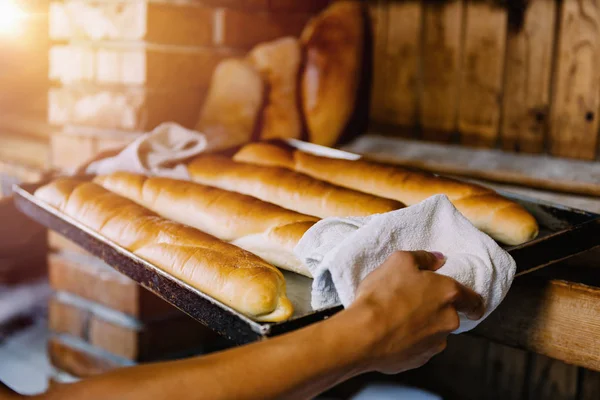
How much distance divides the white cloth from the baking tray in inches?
7.5

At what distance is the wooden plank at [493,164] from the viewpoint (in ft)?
5.26

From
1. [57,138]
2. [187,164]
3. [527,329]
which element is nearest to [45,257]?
[57,138]

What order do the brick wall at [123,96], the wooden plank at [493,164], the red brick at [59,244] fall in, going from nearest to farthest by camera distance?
the wooden plank at [493,164]
the brick wall at [123,96]
the red brick at [59,244]

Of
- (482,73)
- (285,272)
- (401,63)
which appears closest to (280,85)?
(401,63)

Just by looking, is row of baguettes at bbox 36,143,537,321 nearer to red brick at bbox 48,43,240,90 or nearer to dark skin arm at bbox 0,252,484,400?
dark skin arm at bbox 0,252,484,400

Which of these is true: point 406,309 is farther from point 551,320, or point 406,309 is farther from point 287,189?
point 287,189

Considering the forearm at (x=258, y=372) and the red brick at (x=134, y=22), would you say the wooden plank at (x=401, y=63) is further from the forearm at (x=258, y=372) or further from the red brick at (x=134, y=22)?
the forearm at (x=258, y=372)

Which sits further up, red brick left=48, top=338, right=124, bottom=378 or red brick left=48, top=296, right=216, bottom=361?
red brick left=48, top=296, right=216, bottom=361

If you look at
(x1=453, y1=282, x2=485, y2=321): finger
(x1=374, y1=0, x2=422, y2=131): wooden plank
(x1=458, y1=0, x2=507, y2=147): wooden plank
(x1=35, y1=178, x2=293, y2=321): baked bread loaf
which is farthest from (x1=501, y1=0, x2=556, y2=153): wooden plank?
(x1=35, y1=178, x2=293, y2=321): baked bread loaf

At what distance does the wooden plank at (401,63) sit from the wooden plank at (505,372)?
793 mm

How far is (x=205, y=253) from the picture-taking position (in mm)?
978

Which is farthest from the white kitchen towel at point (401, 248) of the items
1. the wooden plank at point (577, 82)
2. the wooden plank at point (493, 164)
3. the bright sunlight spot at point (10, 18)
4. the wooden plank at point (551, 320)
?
the bright sunlight spot at point (10, 18)

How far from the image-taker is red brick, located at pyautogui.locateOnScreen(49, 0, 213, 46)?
1778mm

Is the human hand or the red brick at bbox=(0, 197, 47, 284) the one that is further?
the red brick at bbox=(0, 197, 47, 284)
